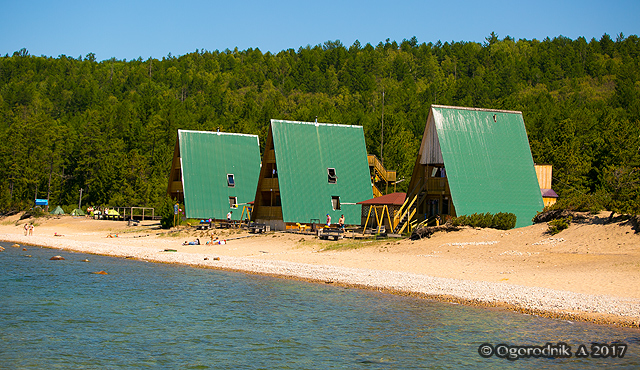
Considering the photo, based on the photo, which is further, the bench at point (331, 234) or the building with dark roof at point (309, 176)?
the building with dark roof at point (309, 176)

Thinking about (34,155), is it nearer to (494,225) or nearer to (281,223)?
(281,223)

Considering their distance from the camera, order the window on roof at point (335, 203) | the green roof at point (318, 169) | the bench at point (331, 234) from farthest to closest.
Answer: the window on roof at point (335, 203), the green roof at point (318, 169), the bench at point (331, 234)

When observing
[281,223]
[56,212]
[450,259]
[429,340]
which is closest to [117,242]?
[281,223]

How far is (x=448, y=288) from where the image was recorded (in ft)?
75.1

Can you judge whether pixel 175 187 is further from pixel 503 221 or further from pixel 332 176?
pixel 503 221

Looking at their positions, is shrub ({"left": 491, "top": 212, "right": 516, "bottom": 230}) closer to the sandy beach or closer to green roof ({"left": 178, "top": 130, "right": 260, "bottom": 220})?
the sandy beach

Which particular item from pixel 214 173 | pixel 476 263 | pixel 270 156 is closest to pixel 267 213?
pixel 270 156

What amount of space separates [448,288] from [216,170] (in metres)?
37.4

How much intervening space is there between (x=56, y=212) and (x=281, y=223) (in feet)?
153

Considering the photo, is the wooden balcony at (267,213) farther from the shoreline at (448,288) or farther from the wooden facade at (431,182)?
the shoreline at (448,288)

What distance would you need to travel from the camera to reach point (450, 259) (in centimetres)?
2897

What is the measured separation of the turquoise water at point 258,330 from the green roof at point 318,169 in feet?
69.7

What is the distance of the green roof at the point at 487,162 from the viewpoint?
36969mm

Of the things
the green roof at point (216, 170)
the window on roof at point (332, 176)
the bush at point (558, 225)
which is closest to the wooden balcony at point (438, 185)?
the bush at point (558, 225)
